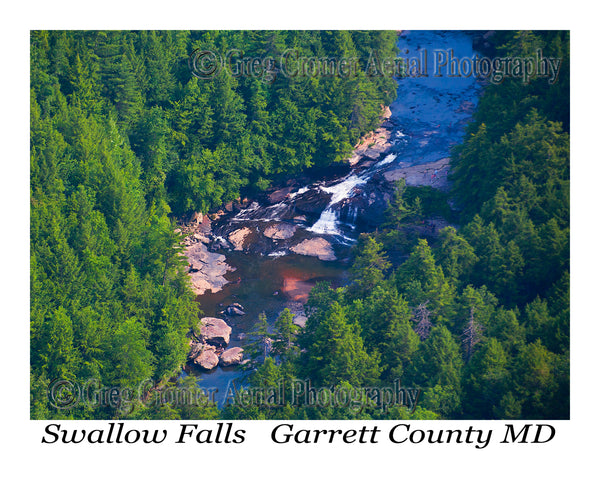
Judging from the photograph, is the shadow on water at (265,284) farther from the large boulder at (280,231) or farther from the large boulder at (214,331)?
the large boulder at (280,231)

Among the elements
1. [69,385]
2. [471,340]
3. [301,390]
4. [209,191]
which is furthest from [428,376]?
[209,191]

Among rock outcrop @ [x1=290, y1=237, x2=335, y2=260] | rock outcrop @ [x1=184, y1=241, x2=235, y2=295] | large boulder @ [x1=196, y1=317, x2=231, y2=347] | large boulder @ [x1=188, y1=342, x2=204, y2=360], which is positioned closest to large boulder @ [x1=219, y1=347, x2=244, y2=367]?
large boulder @ [x1=196, y1=317, x2=231, y2=347]

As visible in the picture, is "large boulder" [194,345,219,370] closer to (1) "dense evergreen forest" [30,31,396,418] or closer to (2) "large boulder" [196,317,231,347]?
(2) "large boulder" [196,317,231,347]

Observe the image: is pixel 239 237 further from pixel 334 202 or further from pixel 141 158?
pixel 141 158

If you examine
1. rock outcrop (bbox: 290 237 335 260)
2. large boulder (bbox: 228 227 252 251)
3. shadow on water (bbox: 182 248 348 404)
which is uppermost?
large boulder (bbox: 228 227 252 251)

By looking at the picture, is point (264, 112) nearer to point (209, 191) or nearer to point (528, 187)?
point (209, 191)

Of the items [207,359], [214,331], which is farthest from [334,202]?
[207,359]
